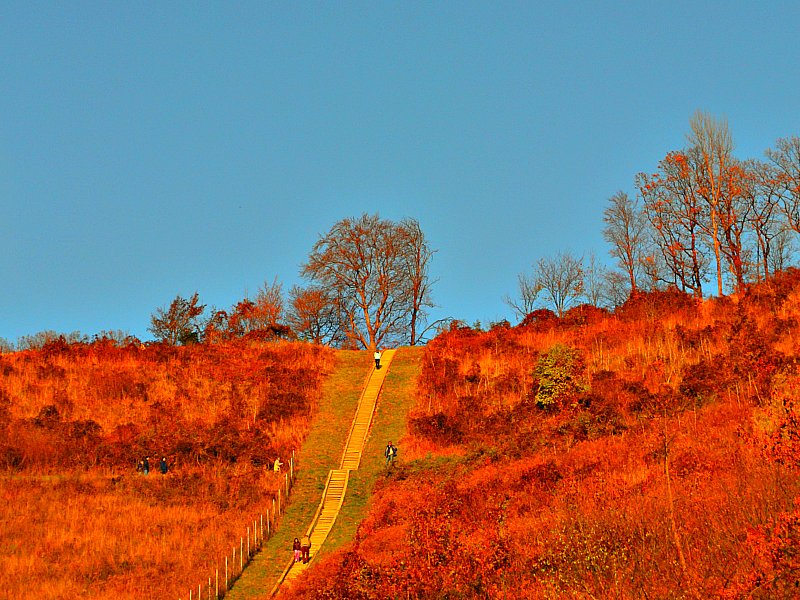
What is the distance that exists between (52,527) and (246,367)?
19589 millimetres

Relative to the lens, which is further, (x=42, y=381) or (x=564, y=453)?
(x=42, y=381)

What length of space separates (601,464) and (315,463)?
43.8ft

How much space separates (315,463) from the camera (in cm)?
3897

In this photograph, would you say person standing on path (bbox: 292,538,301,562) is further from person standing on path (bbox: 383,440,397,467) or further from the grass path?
person standing on path (bbox: 383,440,397,467)

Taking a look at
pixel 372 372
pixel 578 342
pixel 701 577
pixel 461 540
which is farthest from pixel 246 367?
pixel 701 577

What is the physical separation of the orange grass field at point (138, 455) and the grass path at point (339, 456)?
39.0 inches

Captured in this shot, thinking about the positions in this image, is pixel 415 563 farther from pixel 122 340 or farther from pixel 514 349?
pixel 122 340

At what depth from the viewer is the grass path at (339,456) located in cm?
2942

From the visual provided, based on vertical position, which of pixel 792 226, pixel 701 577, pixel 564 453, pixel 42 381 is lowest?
pixel 701 577

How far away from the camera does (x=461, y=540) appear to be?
78.9 ft

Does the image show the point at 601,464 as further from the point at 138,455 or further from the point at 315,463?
the point at 138,455

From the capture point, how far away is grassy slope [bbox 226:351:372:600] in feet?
93.3

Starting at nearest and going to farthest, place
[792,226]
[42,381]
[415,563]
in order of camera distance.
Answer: [415,563] → [42,381] → [792,226]

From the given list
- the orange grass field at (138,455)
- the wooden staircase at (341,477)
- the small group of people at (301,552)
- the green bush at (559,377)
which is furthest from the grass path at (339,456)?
the green bush at (559,377)
